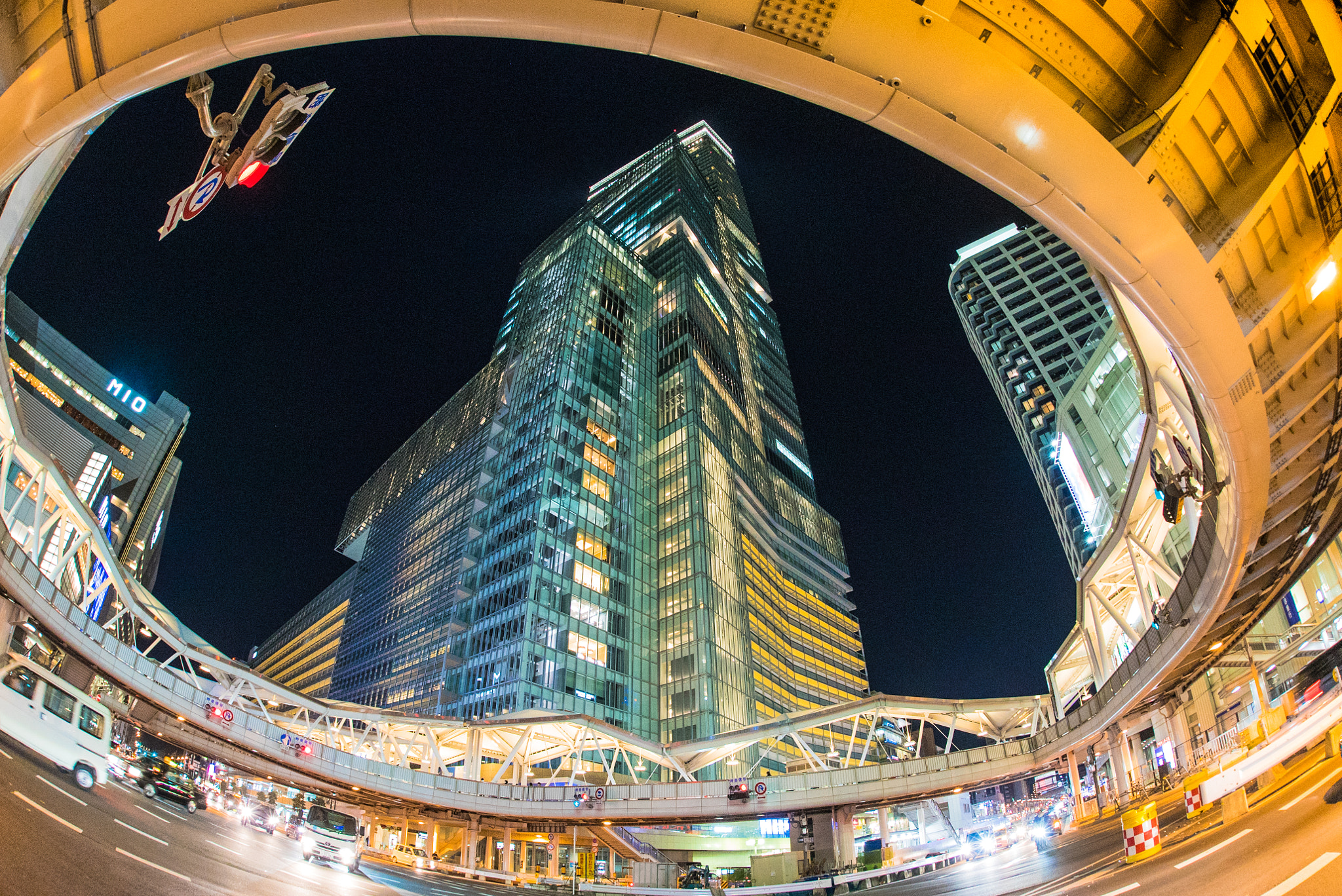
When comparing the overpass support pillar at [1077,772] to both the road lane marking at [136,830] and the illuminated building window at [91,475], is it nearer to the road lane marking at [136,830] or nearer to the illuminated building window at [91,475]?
the road lane marking at [136,830]

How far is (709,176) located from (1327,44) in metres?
182

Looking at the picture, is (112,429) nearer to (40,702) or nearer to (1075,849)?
(40,702)

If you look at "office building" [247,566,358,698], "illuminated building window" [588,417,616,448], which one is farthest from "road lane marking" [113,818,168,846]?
"office building" [247,566,358,698]

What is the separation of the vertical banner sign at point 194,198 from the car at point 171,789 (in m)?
18.5

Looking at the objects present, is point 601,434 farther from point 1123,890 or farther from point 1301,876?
point 1301,876

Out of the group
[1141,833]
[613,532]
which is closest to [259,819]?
[1141,833]

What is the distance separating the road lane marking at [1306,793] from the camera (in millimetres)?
13195

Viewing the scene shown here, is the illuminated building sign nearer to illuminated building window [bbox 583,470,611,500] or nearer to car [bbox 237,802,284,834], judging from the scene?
illuminated building window [bbox 583,470,611,500]

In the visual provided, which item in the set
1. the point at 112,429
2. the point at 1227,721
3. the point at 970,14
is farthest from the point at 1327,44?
the point at 112,429

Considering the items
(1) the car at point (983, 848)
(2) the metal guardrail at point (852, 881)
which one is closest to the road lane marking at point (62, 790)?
(2) the metal guardrail at point (852, 881)

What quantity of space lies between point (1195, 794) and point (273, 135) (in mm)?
28523

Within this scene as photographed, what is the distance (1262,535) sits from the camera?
58.1 feet

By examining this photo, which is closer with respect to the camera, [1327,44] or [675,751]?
[1327,44]

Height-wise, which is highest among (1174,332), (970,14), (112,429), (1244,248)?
(112,429)
